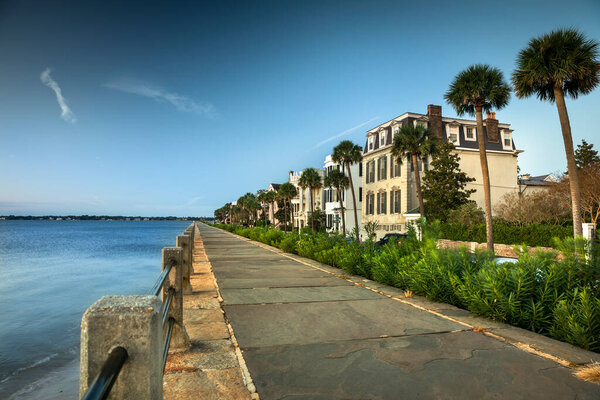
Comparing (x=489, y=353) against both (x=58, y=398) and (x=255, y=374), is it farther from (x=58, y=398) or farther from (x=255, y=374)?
(x=58, y=398)

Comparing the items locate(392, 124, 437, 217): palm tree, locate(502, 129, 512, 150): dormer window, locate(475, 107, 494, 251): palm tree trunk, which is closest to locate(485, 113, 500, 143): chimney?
locate(502, 129, 512, 150): dormer window

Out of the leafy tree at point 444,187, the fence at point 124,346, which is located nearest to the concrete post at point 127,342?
the fence at point 124,346

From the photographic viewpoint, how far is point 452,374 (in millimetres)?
3705

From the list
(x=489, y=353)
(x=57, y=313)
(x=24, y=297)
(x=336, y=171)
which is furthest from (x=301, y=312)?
(x=336, y=171)

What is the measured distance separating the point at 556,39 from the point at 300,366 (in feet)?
62.6

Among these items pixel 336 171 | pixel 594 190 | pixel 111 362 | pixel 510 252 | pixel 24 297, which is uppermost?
pixel 336 171

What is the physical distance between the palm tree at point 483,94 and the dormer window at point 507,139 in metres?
19.6

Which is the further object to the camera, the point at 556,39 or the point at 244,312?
the point at 556,39

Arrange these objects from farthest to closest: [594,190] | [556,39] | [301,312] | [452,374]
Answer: [594,190]
[556,39]
[301,312]
[452,374]

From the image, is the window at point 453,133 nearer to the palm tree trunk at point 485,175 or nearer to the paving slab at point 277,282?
the palm tree trunk at point 485,175

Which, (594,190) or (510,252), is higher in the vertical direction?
Answer: (594,190)

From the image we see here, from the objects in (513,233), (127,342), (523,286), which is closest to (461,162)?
(513,233)

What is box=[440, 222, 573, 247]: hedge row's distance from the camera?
832 inches

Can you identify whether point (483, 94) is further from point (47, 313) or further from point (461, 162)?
point (47, 313)
